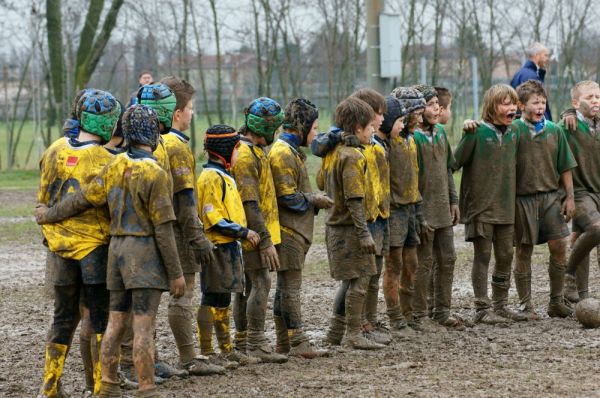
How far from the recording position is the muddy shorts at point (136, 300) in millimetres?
6293

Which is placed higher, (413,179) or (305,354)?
(413,179)

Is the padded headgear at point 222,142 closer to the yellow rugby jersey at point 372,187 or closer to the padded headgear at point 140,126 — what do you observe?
the padded headgear at point 140,126

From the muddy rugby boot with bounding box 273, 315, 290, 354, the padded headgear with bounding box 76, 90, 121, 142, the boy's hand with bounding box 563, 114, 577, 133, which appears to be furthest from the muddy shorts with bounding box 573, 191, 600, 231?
the padded headgear with bounding box 76, 90, 121, 142

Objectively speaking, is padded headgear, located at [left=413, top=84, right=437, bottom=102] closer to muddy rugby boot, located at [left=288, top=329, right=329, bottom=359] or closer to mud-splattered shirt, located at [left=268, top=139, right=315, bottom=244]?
mud-splattered shirt, located at [left=268, top=139, right=315, bottom=244]

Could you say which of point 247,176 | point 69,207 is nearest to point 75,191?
point 69,207

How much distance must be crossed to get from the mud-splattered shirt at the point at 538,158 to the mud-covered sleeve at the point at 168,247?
3931 millimetres

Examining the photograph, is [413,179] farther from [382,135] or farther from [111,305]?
[111,305]

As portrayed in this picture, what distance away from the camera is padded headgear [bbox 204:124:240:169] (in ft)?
24.1

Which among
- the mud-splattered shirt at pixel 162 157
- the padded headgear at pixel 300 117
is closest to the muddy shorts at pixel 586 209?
the padded headgear at pixel 300 117

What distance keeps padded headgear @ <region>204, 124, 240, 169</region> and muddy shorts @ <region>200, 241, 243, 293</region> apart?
0.57 metres

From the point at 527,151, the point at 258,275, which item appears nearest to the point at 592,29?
the point at 527,151

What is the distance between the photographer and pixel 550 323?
9109 mm

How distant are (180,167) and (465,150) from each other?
3.05 metres

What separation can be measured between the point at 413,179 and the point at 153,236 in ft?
9.73
